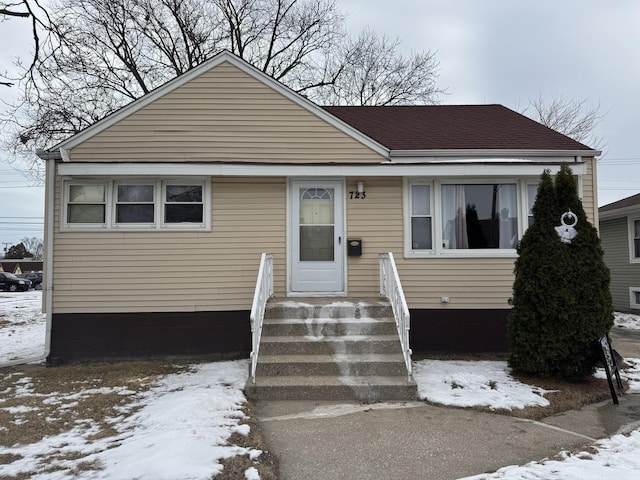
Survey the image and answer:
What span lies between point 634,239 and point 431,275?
381 inches

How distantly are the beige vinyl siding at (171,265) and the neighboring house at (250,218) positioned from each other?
0.07ft

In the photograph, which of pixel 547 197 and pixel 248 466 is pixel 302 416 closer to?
pixel 248 466

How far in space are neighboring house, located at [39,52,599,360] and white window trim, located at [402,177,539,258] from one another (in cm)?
2

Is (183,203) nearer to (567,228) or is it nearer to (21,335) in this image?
(567,228)

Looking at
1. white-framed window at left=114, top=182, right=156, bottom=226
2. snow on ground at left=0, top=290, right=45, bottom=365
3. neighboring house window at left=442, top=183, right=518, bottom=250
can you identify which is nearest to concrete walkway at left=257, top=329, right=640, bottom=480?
neighboring house window at left=442, top=183, right=518, bottom=250

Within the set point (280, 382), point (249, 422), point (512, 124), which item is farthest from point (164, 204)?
point (512, 124)

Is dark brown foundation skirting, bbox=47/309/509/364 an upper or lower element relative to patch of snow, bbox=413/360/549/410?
upper

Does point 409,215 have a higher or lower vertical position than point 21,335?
higher

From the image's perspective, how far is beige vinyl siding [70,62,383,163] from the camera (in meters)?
7.31

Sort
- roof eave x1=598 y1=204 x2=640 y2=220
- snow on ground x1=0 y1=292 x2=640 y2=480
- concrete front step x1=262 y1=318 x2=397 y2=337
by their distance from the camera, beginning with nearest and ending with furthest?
snow on ground x1=0 y1=292 x2=640 y2=480 < concrete front step x1=262 y1=318 x2=397 y2=337 < roof eave x1=598 y1=204 x2=640 y2=220

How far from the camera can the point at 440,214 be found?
7445 millimetres

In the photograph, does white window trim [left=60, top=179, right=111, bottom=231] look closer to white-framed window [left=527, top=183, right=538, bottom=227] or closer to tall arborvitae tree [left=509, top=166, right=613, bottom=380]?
tall arborvitae tree [left=509, top=166, right=613, bottom=380]

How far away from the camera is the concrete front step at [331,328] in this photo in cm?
596

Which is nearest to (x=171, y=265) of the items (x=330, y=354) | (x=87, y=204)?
Answer: (x=87, y=204)
